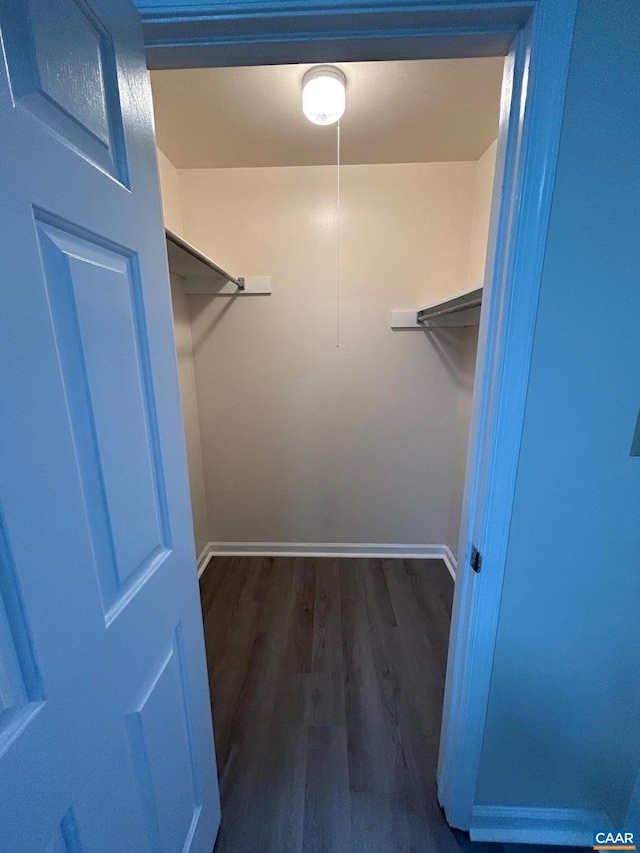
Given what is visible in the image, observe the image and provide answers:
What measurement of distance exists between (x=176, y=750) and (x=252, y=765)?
681mm

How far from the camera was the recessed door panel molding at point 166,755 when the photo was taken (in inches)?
25.8

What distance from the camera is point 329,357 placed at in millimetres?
2145

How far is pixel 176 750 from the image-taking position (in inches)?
30.9

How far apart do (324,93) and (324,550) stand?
96.6 inches

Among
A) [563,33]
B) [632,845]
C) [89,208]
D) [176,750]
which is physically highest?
[563,33]

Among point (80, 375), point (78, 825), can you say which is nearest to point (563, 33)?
point (80, 375)

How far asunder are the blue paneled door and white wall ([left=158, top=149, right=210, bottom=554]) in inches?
46.8

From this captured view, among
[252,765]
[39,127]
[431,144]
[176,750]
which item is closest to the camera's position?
[39,127]

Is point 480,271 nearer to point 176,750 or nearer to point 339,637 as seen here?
point 339,637

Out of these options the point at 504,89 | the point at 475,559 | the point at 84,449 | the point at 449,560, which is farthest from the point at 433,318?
the point at 84,449

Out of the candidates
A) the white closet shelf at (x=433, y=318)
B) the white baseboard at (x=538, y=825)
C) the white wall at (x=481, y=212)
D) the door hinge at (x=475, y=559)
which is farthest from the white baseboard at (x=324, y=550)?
the white wall at (x=481, y=212)

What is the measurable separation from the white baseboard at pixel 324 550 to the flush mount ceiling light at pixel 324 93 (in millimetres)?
2354

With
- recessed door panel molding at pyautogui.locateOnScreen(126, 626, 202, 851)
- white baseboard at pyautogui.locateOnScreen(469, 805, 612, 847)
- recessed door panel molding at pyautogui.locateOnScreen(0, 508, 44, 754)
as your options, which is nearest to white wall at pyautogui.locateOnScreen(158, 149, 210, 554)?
recessed door panel molding at pyautogui.locateOnScreen(126, 626, 202, 851)

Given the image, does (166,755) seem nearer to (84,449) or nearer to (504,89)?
(84,449)
